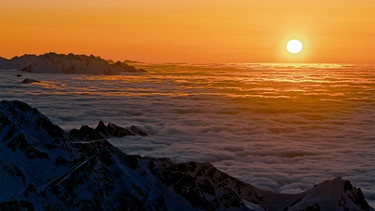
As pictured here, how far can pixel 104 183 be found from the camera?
11125 millimetres

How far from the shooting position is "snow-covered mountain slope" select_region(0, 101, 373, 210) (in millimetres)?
10867


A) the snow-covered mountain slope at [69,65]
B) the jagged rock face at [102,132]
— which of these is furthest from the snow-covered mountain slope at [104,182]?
the snow-covered mountain slope at [69,65]

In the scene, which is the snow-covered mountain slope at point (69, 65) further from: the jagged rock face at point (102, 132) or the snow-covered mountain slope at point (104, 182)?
the snow-covered mountain slope at point (104, 182)

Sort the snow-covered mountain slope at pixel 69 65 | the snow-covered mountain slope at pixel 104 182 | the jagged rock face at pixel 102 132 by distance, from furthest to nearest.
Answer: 1. the snow-covered mountain slope at pixel 69 65
2. the jagged rock face at pixel 102 132
3. the snow-covered mountain slope at pixel 104 182

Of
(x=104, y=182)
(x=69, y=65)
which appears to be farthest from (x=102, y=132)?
(x=69, y=65)

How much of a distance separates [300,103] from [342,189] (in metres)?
74.8

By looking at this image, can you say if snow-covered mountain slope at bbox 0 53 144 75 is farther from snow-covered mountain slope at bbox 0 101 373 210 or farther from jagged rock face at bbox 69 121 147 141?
snow-covered mountain slope at bbox 0 101 373 210

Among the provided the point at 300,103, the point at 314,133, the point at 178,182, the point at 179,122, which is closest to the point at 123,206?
the point at 178,182

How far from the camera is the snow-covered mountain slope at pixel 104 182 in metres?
10.9

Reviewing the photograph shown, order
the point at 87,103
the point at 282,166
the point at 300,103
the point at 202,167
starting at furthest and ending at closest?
1. the point at 300,103
2. the point at 87,103
3. the point at 282,166
4. the point at 202,167

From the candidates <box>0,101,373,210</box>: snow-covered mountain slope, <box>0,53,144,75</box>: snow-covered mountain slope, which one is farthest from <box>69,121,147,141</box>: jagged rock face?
<box>0,53,144,75</box>: snow-covered mountain slope

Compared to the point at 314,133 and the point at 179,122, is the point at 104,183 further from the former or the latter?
the point at 179,122

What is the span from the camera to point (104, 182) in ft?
36.5

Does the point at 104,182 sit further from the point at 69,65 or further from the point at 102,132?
the point at 69,65
